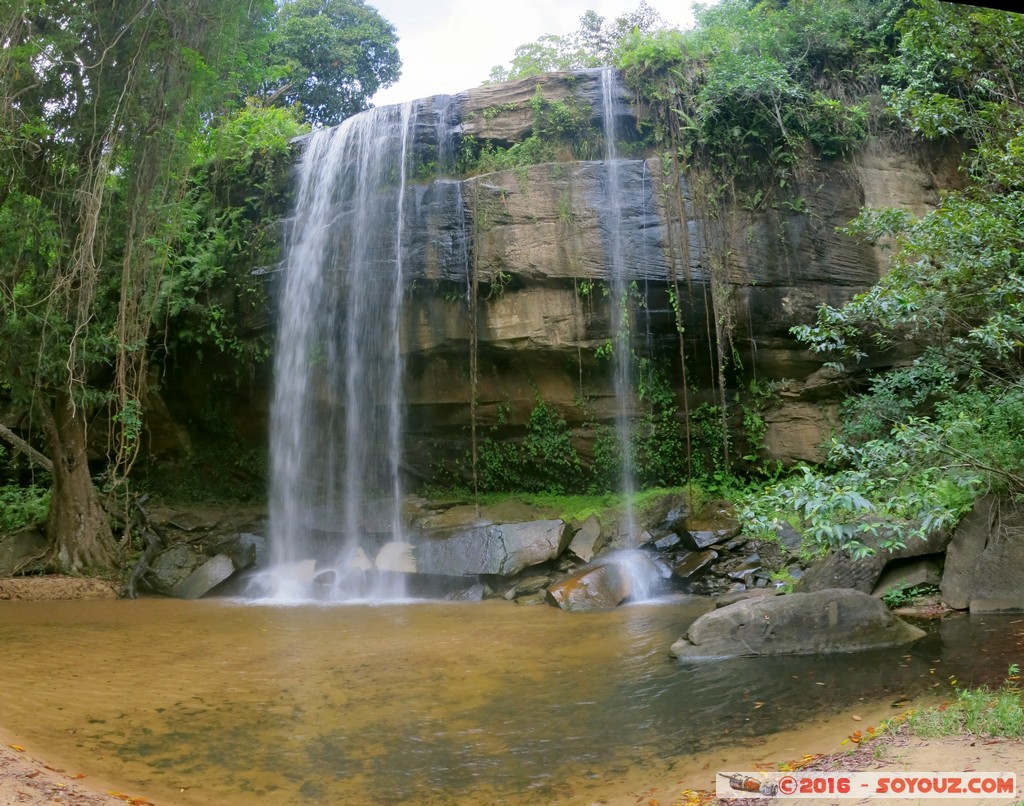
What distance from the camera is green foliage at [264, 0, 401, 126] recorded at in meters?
24.1

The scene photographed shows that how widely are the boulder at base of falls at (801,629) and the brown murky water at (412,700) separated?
0.23 m

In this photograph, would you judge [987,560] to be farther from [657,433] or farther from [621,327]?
[621,327]

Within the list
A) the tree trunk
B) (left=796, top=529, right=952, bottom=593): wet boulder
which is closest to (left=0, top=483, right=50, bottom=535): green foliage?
the tree trunk

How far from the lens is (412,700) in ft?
20.6

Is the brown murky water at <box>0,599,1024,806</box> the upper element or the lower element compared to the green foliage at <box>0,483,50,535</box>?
lower

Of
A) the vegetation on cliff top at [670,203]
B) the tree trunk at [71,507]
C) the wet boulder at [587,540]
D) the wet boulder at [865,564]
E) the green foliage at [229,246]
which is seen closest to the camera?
the vegetation on cliff top at [670,203]

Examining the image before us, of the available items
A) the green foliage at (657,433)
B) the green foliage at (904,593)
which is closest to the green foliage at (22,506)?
the green foliage at (657,433)

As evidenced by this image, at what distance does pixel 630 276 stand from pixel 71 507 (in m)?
8.82

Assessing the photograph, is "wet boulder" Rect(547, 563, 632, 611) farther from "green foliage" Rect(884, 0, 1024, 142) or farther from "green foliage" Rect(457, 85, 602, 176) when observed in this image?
"green foliage" Rect(457, 85, 602, 176)

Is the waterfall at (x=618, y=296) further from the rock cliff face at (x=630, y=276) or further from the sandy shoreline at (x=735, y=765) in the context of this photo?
the sandy shoreline at (x=735, y=765)

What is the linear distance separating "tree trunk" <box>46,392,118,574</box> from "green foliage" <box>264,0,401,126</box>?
14902mm

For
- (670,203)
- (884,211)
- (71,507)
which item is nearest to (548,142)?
(670,203)

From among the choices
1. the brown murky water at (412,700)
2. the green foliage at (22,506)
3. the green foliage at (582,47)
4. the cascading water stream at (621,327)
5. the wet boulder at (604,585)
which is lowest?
the wet boulder at (604,585)

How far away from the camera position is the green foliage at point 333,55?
949 inches
